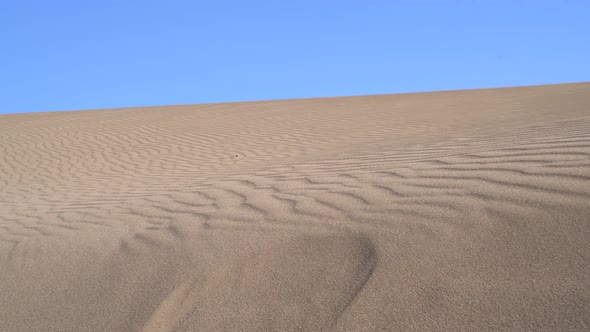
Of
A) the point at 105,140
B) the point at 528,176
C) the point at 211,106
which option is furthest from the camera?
the point at 211,106

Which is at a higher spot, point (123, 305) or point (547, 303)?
point (547, 303)

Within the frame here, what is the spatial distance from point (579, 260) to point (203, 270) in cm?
192

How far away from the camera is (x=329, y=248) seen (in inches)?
130

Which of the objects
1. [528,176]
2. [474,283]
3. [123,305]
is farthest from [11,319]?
[528,176]

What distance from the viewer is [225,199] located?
5059 millimetres

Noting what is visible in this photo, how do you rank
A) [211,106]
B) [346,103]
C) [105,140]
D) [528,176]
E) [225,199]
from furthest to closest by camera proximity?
[211,106] < [346,103] < [105,140] < [225,199] < [528,176]

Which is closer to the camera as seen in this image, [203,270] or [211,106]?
[203,270]

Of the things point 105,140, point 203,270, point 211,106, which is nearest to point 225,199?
point 203,270

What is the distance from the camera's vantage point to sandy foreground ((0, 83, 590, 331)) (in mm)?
2590

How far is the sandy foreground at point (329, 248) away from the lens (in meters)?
2.59

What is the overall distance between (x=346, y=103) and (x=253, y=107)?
9.27 feet

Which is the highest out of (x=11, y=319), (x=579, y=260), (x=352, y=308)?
(x=579, y=260)

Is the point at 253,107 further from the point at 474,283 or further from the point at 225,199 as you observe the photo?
Answer: the point at 474,283

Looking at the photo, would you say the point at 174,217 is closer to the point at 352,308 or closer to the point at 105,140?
the point at 352,308
